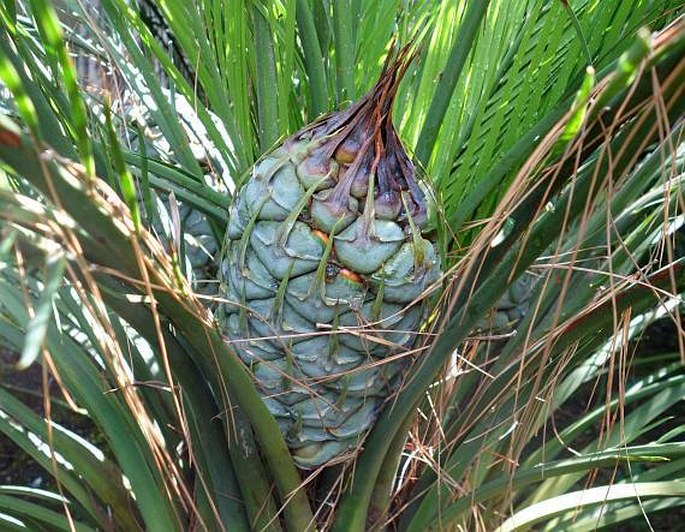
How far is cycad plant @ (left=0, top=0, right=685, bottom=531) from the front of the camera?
1.57ft

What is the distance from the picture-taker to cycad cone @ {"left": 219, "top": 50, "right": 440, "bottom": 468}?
557mm

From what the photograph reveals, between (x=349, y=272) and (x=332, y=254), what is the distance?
0.02m

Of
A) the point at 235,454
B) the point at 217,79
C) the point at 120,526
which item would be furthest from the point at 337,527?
the point at 217,79

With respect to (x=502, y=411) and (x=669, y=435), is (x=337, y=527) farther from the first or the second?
(x=669, y=435)

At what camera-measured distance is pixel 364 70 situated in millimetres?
798

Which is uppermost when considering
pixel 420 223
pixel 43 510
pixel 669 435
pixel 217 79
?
pixel 217 79

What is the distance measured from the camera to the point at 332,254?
1.85ft

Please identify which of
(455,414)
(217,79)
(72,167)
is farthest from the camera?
(455,414)

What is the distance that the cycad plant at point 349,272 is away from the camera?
1.57 ft

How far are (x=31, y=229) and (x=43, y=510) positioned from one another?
38cm

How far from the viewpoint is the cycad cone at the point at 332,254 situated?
0.56 m

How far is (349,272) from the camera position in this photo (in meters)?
0.56

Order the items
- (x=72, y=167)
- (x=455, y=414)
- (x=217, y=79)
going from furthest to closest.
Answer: (x=455, y=414)
(x=217, y=79)
(x=72, y=167)

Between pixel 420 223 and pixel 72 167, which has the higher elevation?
pixel 72 167
